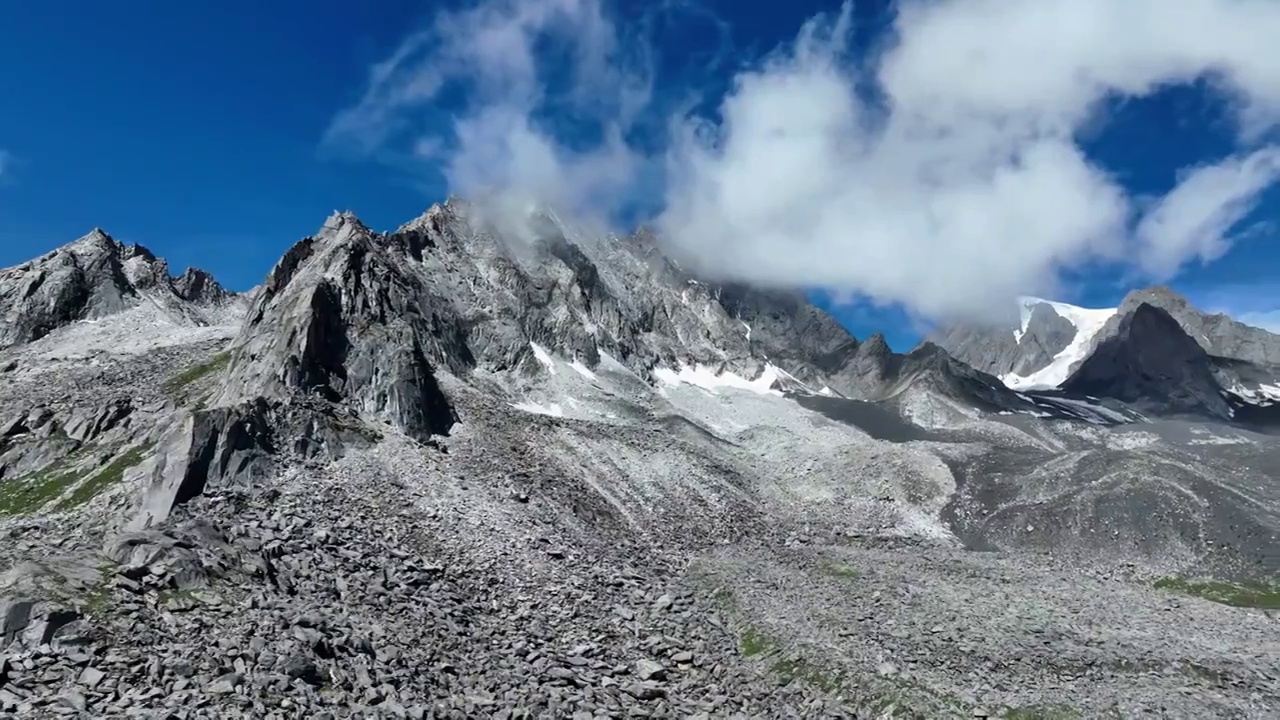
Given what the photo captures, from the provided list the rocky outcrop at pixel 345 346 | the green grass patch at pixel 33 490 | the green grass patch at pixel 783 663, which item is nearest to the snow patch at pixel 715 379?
the rocky outcrop at pixel 345 346

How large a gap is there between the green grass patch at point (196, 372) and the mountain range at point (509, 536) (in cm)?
50

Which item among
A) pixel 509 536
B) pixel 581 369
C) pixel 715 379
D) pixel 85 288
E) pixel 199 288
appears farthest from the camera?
pixel 715 379

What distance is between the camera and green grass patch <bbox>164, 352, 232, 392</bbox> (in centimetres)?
7650

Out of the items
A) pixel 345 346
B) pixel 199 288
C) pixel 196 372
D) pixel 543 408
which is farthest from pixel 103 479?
pixel 199 288

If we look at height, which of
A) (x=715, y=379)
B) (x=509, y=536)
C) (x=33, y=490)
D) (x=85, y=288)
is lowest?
(x=33, y=490)

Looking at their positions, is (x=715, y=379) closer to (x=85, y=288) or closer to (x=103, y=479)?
(x=85, y=288)

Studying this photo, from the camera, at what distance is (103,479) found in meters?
52.1

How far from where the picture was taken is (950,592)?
50.2 m

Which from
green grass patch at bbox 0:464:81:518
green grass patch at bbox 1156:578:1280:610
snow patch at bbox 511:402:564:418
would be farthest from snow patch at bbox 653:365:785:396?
green grass patch at bbox 0:464:81:518

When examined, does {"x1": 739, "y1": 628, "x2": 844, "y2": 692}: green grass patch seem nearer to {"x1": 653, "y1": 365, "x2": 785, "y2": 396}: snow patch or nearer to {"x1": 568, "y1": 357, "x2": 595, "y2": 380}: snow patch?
{"x1": 568, "y1": 357, "x2": 595, "y2": 380}: snow patch

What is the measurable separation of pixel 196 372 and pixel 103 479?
30521 mm

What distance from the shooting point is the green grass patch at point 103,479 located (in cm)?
4957

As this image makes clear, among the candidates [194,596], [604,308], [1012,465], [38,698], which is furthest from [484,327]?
[38,698]

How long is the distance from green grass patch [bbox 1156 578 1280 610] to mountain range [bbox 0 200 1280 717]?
0.46 metres
